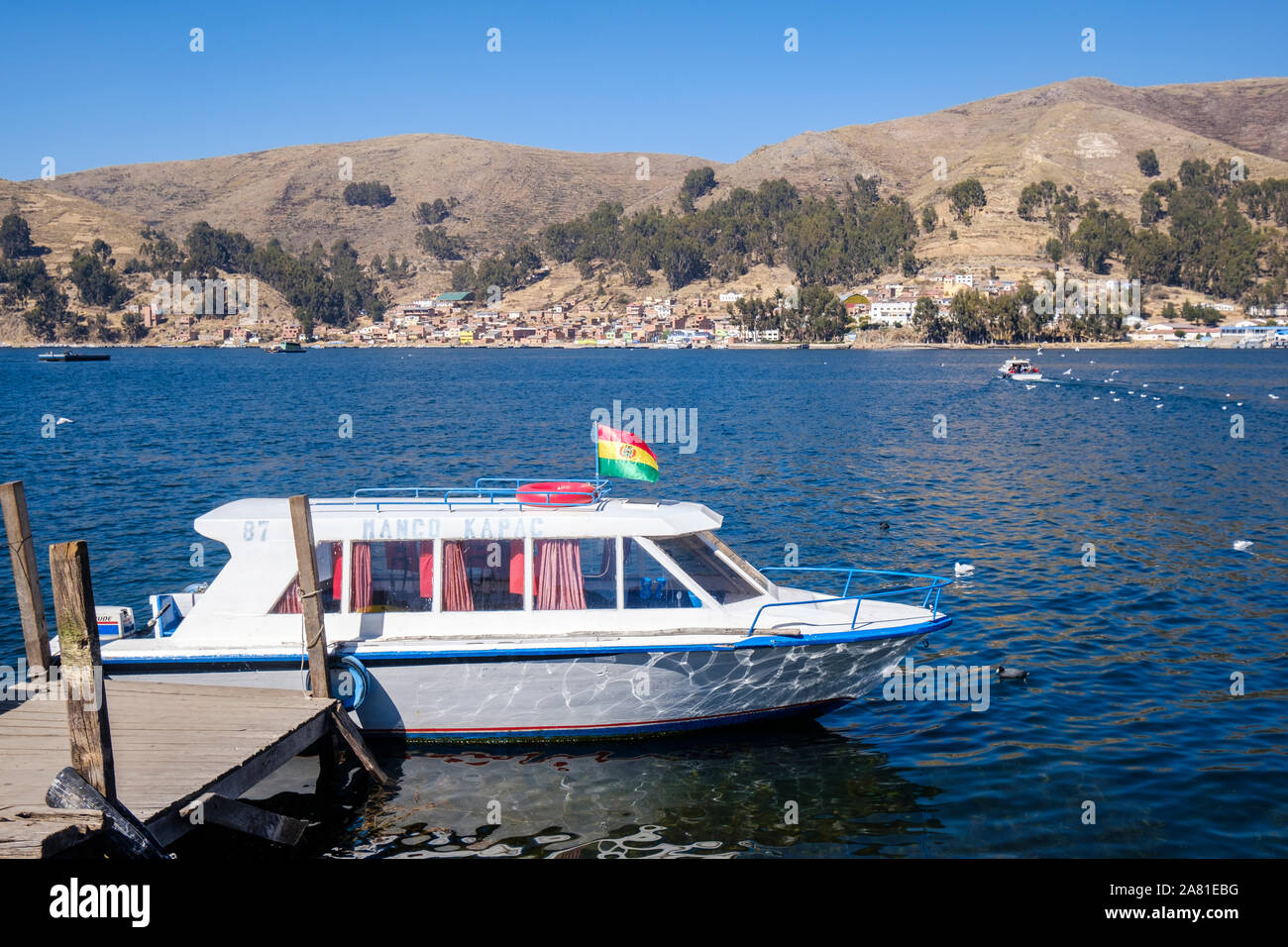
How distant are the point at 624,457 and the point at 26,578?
7.48 m

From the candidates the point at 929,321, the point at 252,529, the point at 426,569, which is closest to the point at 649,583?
A: the point at 426,569

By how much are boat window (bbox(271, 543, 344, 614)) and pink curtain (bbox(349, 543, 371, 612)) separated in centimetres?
19

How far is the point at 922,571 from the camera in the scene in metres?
22.7

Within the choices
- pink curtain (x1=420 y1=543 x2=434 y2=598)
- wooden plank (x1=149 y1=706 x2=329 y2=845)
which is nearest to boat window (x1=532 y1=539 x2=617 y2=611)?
pink curtain (x1=420 y1=543 x2=434 y2=598)

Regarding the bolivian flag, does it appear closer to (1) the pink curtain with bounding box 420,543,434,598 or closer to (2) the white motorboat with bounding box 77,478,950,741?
(2) the white motorboat with bounding box 77,478,950,741

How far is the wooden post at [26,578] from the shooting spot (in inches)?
467

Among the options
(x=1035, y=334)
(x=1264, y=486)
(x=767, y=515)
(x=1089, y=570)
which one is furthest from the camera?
(x=1035, y=334)

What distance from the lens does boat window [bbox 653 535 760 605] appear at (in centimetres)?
1367

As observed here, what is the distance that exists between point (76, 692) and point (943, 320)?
647 feet

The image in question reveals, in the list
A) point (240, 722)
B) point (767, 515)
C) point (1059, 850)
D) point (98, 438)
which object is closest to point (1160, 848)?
point (1059, 850)

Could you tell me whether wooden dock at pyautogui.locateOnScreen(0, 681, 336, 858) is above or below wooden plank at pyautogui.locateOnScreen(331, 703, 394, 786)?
above

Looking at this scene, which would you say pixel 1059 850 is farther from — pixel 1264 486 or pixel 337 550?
pixel 1264 486

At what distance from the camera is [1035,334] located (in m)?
190

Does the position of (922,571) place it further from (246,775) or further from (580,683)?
(246,775)
